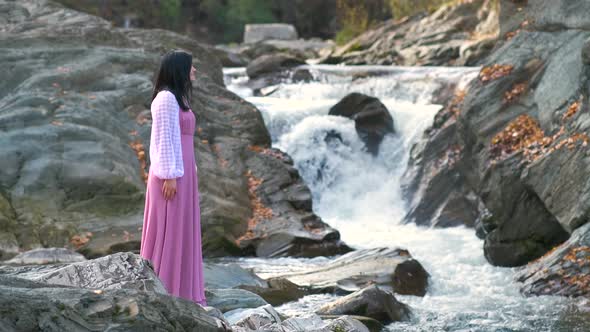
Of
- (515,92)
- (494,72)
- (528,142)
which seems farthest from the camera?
(494,72)

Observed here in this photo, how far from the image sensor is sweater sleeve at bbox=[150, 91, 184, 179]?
6891 millimetres

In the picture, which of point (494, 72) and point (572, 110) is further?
point (494, 72)

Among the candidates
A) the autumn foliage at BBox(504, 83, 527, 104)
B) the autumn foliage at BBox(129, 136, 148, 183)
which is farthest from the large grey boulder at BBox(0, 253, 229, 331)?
the autumn foliage at BBox(504, 83, 527, 104)

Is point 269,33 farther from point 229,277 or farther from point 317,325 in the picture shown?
point 317,325

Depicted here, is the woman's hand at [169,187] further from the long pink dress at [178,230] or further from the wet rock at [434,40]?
the wet rock at [434,40]

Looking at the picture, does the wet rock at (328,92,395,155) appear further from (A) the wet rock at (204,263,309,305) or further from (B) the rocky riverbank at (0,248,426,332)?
(B) the rocky riverbank at (0,248,426,332)

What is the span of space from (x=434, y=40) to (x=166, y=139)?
21.2 meters

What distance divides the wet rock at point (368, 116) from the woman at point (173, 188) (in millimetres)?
11099

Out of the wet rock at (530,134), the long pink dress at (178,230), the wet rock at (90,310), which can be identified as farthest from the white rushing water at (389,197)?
the wet rock at (90,310)

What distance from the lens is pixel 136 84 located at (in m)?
15.9

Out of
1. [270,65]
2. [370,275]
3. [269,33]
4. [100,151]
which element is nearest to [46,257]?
[100,151]

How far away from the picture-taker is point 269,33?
43.8 m

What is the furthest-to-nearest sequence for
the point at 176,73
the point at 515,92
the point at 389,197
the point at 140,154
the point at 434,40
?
1. the point at 434,40
2. the point at 389,197
3. the point at 140,154
4. the point at 515,92
5. the point at 176,73

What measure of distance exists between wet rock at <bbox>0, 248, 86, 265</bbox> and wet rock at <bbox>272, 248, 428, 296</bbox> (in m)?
2.56
